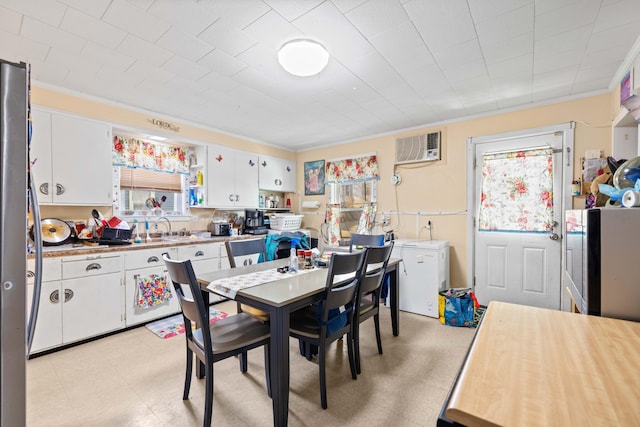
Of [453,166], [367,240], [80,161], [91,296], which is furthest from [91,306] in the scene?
[453,166]

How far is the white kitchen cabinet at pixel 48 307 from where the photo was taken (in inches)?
92.0

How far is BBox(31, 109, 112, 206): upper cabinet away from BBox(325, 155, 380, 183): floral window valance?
120 inches

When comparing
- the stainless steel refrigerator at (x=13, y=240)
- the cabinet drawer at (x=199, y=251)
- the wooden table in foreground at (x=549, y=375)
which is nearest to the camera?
the wooden table in foreground at (x=549, y=375)

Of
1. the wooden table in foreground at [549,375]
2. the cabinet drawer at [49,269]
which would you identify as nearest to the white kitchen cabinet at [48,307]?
the cabinet drawer at [49,269]

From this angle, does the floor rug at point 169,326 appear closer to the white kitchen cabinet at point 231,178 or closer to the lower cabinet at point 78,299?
the lower cabinet at point 78,299

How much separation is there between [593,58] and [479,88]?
81 centimetres

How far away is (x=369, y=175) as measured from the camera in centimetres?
437

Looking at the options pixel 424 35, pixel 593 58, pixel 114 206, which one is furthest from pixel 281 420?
pixel 593 58

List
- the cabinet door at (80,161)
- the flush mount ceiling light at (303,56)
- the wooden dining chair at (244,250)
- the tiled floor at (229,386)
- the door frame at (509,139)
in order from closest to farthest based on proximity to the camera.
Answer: the tiled floor at (229,386) < the flush mount ceiling light at (303,56) < the wooden dining chair at (244,250) < the cabinet door at (80,161) < the door frame at (509,139)

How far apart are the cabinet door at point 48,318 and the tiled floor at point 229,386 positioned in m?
0.13

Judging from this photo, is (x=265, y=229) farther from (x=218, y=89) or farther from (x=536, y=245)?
(x=536, y=245)

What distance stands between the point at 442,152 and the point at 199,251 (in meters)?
3.37

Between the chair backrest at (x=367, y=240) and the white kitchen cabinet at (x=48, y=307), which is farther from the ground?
the chair backrest at (x=367, y=240)

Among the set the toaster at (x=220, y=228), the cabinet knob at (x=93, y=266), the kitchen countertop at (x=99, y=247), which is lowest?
the cabinet knob at (x=93, y=266)
